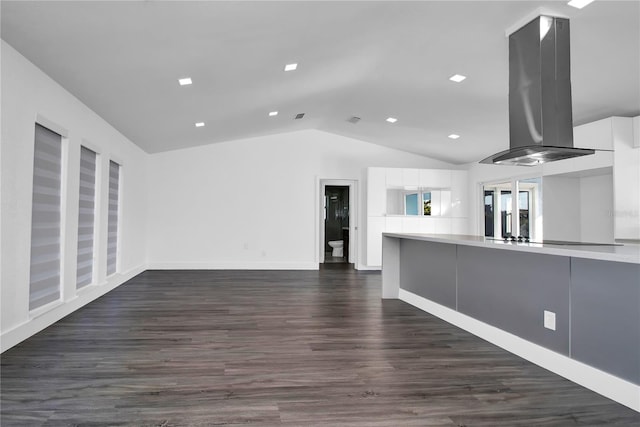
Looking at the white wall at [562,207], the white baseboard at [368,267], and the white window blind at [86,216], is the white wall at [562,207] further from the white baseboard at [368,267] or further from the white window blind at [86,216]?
the white window blind at [86,216]

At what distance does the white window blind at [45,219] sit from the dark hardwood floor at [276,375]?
398 millimetres

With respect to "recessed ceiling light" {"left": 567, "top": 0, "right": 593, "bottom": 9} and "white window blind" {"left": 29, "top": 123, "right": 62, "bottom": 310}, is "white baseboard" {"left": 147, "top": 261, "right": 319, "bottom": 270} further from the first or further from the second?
"recessed ceiling light" {"left": 567, "top": 0, "right": 593, "bottom": 9}

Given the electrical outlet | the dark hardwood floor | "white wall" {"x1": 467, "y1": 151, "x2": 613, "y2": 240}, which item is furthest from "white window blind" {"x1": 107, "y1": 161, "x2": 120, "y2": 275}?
"white wall" {"x1": 467, "y1": 151, "x2": 613, "y2": 240}

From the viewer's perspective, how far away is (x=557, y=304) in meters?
2.83

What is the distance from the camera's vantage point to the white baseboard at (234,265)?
8.26 metres

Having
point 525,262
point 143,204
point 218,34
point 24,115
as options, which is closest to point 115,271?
point 143,204

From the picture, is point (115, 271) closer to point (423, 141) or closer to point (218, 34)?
point (218, 34)

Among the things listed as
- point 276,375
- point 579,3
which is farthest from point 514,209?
point 276,375

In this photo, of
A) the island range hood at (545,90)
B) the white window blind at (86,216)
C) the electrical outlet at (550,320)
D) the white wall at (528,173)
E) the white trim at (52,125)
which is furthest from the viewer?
the white wall at (528,173)

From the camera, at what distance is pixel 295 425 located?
2.04 m

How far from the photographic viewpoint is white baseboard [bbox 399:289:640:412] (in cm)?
232

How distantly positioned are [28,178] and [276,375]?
8.66 ft

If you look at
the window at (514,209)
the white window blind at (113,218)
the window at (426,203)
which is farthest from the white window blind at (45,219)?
the window at (426,203)

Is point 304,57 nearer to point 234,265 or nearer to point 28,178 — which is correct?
point 28,178
